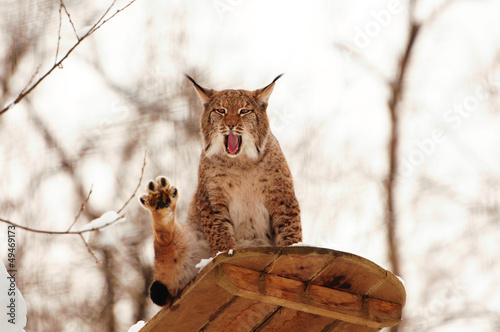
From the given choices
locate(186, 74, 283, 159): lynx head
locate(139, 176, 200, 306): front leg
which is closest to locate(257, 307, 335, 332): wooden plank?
locate(139, 176, 200, 306): front leg

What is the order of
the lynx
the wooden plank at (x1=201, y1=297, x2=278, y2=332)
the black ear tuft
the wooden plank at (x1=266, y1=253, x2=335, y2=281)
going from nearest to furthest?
1. the wooden plank at (x1=266, y1=253, x2=335, y2=281)
2. the black ear tuft
3. the wooden plank at (x1=201, y1=297, x2=278, y2=332)
4. the lynx

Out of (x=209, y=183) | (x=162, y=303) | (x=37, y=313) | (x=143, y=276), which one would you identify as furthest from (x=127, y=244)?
(x=162, y=303)

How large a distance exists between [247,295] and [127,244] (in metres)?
6.01

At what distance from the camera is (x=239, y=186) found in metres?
5.47

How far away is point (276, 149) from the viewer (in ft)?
18.9

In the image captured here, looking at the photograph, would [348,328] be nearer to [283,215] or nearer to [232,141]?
[283,215]

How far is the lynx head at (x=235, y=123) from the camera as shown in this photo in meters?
5.45

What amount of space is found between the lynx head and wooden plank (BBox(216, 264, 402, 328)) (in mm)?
1276

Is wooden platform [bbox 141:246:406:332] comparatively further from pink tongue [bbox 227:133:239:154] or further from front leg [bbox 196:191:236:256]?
pink tongue [bbox 227:133:239:154]

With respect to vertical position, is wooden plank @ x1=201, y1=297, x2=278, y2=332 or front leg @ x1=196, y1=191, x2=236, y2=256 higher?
front leg @ x1=196, y1=191, x2=236, y2=256

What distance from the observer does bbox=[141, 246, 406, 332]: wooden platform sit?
168 inches

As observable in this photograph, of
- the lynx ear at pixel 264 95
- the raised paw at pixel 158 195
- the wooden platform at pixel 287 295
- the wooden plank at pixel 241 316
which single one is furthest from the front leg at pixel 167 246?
the lynx ear at pixel 264 95

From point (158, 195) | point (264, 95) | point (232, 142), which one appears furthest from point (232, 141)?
point (158, 195)

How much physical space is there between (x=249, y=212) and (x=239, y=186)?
0.22 meters
